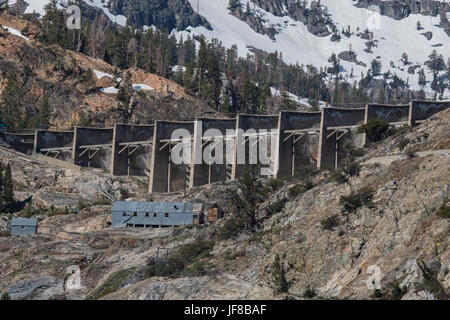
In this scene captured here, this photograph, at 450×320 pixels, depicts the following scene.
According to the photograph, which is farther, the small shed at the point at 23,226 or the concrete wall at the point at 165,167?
the concrete wall at the point at 165,167

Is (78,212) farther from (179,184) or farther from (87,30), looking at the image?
(87,30)

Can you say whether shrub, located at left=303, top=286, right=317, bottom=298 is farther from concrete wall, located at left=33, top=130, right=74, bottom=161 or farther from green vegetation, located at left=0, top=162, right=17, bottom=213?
concrete wall, located at left=33, top=130, right=74, bottom=161

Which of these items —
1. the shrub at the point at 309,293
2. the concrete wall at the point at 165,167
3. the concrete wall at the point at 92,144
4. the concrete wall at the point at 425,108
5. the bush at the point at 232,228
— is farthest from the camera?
the concrete wall at the point at 92,144

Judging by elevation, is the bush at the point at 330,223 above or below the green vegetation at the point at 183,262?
above

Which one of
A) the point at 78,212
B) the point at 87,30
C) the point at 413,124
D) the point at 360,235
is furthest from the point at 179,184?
the point at 87,30

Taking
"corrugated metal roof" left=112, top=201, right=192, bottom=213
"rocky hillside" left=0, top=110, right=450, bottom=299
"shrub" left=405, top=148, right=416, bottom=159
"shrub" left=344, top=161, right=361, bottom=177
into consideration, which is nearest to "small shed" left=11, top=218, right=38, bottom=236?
"rocky hillside" left=0, top=110, right=450, bottom=299

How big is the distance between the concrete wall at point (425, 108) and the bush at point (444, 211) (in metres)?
25.2

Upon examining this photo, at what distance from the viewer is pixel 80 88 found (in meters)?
98.7

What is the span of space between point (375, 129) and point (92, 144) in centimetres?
2953

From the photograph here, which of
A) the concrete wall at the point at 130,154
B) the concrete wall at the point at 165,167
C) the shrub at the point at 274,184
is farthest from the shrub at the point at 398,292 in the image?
the concrete wall at the point at 130,154

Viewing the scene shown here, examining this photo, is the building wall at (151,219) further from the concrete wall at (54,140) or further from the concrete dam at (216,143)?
the concrete wall at (54,140)

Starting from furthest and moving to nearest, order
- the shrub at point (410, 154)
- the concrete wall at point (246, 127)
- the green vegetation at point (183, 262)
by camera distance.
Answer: the concrete wall at point (246, 127), the shrub at point (410, 154), the green vegetation at point (183, 262)

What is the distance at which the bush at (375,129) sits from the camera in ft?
205

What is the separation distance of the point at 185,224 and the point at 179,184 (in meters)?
15.4
